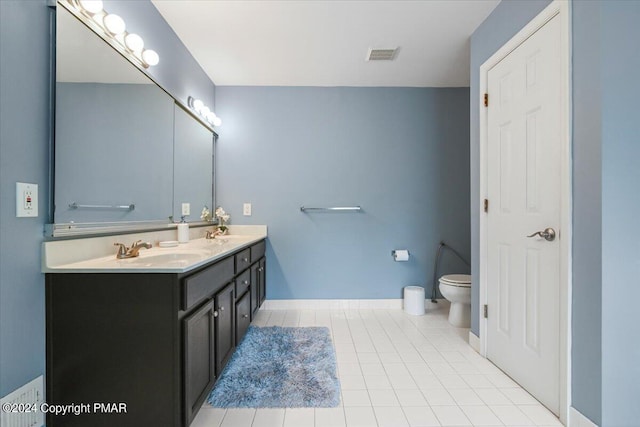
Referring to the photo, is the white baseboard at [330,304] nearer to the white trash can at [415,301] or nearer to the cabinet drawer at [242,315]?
the white trash can at [415,301]

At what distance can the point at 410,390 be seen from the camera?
164 cm

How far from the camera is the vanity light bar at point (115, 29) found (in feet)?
4.32

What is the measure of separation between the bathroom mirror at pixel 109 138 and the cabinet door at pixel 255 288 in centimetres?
72

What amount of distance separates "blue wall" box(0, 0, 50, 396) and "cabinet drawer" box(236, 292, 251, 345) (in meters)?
0.99

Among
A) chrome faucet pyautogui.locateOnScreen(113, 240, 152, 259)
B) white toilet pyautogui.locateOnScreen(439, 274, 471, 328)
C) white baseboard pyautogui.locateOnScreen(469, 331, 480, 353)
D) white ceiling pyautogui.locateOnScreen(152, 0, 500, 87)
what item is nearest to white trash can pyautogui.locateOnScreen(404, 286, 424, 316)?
white toilet pyautogui.locateOnScreen(439, 274, 471, 328)

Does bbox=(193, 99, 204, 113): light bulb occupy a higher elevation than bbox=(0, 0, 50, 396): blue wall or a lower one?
higher

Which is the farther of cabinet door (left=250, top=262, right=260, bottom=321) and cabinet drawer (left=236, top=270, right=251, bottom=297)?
cabinet door (left=250, top=262, right=260, bottom=321)

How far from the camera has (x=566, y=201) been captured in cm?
137

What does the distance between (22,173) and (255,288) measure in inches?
66.4

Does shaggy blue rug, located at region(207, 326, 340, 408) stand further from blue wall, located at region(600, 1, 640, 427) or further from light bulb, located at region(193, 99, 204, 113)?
light bulb, located at region(193, 99, 204, 113)

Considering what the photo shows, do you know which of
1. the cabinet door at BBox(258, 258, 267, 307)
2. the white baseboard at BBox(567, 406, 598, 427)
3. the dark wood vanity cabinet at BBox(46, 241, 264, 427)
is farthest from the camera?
the cabinet door at BBox(258, 258, 267, 307)

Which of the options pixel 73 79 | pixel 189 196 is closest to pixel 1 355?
pixel 73 79

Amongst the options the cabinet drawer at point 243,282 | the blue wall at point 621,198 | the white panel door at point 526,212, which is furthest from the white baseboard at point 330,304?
the blue wall at point 621,198

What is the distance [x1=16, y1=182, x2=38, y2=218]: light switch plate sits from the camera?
3.48 ft
